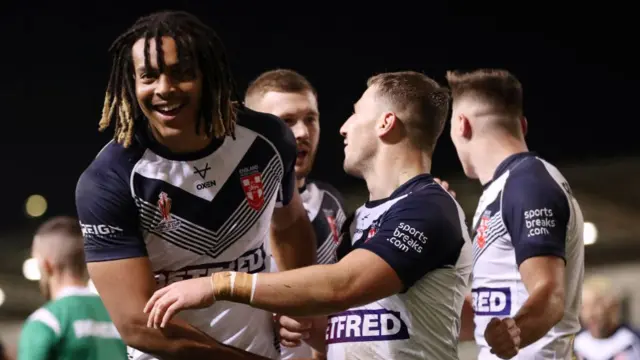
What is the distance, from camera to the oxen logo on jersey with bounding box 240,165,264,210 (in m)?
3.37

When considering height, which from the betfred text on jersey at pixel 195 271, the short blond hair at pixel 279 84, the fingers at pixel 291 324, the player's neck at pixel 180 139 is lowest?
the fingers at pixel 291 324

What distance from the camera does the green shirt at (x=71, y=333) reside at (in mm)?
4066

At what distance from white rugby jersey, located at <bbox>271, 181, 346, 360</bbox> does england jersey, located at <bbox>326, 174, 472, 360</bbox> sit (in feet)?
5.44

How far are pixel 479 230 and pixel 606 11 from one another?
958 centimetres

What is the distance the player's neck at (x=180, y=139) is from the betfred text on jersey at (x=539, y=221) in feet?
4.57

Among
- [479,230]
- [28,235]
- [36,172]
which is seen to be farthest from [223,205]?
[36,172]

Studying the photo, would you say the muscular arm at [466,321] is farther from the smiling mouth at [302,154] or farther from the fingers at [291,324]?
the fingers at [291,324]

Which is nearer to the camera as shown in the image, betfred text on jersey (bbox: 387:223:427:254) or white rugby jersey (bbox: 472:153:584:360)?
betfred text on jersey (bbox: 387:223:427:254)

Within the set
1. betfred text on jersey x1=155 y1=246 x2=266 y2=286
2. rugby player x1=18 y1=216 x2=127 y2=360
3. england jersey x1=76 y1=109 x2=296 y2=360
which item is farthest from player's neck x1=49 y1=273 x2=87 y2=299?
betfred text on jersey x1=155 y1=246 x2=266 y2=286

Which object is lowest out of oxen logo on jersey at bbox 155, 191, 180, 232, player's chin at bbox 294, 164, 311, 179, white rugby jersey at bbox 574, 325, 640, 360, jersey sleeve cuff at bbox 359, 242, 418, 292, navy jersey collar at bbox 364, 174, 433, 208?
jersey sleeve cuff at bbox 359, 242, 418, 292

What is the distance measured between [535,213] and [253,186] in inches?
49.3

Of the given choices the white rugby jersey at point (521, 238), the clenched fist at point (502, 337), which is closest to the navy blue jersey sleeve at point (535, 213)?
the white rugby jersey at point (521, 238)

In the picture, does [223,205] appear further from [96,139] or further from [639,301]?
[96,139]

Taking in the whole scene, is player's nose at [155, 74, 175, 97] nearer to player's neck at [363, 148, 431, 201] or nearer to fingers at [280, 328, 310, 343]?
player's neck at [363, 148, 431, 201]
